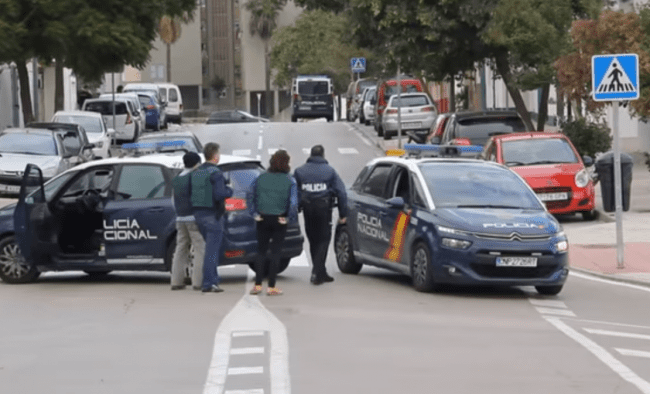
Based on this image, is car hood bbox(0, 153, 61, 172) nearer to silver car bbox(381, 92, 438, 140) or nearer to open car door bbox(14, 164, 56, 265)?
open car door bbox(14, 164, 56, 265)

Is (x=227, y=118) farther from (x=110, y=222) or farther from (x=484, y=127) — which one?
(x=110, y=222)

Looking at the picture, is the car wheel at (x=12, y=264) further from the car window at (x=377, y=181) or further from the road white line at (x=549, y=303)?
the road white line at (x=549, y=303)

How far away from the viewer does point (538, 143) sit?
29.4m

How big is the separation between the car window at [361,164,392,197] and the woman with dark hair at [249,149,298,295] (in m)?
2.18

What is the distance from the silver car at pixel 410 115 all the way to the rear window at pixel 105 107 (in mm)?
8762

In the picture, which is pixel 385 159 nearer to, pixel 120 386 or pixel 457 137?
pixel 120 386

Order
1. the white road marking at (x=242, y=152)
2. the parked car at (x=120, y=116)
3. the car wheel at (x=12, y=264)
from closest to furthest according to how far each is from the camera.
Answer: the car wheel at (x=12, y=264)
the white road marking at (x=242, y=152)
the parked car at (x=120, y=116)

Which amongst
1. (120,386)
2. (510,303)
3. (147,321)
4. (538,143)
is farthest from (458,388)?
(538,143)

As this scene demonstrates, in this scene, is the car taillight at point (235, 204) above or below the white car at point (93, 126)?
below

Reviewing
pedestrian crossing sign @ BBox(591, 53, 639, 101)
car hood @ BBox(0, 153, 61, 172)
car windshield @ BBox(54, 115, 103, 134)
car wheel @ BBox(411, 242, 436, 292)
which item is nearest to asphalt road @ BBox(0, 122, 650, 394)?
car wheel @ BBox(411, 242, 436, 292)

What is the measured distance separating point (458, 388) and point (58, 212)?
9.52m

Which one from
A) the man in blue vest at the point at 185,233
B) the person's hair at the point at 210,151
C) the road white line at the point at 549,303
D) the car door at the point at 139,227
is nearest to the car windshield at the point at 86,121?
the car door at the point at 139,227

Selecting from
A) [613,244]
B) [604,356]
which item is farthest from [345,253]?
[604,356]

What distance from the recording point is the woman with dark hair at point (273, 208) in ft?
58.4
